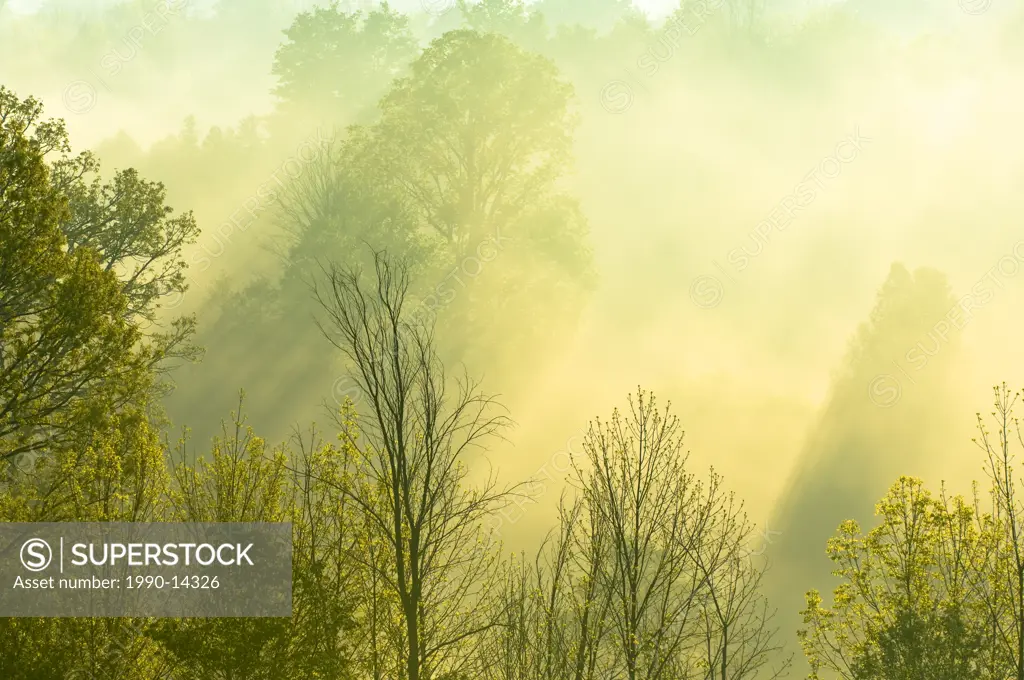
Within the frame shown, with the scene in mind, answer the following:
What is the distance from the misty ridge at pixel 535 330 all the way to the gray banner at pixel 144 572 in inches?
9.2

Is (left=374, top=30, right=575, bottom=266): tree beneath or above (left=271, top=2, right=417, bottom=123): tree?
beneath

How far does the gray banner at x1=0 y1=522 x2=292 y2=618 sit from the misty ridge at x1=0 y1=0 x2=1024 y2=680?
235mm

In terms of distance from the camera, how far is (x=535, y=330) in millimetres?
39094

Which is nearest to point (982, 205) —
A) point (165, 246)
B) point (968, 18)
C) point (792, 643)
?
point (968, 18)

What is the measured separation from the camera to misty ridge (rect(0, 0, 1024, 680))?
10.7 metres

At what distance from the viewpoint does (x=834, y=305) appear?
6469 cm

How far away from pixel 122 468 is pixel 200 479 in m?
1.01

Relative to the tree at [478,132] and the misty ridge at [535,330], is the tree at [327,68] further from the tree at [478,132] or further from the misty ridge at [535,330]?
the tree at [478,132]

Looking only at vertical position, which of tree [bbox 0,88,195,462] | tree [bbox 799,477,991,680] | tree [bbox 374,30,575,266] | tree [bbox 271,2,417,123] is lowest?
tree [bbox 799,477,991,680]

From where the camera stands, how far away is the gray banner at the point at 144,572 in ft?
32.6

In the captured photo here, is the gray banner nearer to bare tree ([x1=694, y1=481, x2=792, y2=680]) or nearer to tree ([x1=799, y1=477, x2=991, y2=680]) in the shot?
bare tree ([x1=694, y1=481, x2=792, y2=680])

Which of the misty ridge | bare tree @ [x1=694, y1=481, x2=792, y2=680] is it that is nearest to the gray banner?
the misty ridge

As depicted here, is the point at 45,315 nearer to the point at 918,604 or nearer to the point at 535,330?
the point at 918,604

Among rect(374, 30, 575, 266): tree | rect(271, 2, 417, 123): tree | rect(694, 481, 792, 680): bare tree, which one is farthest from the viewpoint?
rect(271, 2, 417, 123): tree
